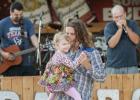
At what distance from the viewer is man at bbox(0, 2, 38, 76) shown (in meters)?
7.00

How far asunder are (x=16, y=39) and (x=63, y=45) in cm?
291

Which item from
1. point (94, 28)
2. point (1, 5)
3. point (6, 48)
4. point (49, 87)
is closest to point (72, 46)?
point (49, 87)

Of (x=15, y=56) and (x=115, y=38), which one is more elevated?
(x=115, y=38)

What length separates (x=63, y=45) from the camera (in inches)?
169

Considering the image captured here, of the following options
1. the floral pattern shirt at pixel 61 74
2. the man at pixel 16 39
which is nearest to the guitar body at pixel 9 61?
the man at pixel 16 39

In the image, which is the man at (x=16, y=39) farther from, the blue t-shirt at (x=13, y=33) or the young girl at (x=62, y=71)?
the young girl at (x=62, y=71)

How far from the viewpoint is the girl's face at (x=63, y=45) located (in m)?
4.26

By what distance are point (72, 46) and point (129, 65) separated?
2.13 m

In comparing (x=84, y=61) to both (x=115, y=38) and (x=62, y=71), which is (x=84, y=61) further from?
(x=115, y=38)

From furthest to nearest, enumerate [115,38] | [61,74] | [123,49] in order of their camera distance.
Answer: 1. [123,49]
2. [115,38]
3. [61,74]

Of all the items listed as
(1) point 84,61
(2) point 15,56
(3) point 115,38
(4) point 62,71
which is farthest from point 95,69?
(2) point 15,56

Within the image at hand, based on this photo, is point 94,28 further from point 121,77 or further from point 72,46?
point 72,46

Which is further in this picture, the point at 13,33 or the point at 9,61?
the point at 9,61

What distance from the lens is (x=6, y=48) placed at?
7.26 metres
